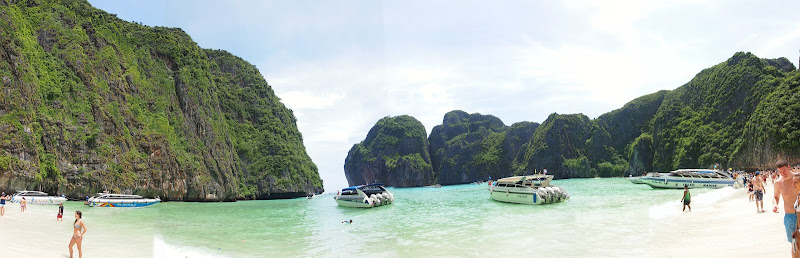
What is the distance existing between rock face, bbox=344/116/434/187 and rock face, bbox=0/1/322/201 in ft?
265

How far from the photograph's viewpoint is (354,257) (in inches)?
420

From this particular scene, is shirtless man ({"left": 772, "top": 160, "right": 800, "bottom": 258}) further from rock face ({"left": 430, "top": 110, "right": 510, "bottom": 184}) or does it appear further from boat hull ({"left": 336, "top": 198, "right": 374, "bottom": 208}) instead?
rock face ({"left": 430, "top": 110, "right": 510, "bottom": 184})

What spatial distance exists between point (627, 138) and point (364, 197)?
122 metres

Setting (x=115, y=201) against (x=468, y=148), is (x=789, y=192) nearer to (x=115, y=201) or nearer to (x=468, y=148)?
(x=115, y=201)

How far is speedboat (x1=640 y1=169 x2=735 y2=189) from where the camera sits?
1373 inches

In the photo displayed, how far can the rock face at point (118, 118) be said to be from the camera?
32.4 meters

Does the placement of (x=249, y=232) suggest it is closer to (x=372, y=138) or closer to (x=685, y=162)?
(x=685, y=162)

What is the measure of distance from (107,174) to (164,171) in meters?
5.91

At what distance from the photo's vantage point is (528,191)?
2659cm

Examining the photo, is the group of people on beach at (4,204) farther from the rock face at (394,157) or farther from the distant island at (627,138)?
the rock face at (394,157)

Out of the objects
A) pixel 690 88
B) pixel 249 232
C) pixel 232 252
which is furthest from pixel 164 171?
pixel 690 88

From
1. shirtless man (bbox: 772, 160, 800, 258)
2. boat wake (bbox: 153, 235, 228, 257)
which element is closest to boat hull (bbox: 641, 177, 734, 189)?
shirtless man (bbox: 772, 160, 800, 258)

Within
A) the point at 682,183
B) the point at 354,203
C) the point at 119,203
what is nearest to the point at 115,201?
the point at 119,203

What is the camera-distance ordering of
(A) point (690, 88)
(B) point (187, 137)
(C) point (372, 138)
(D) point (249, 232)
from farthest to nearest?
(C) point (372, 138)
(A) point (690, 88)
(B) point (187, 137)
(D) point (249, 232)
